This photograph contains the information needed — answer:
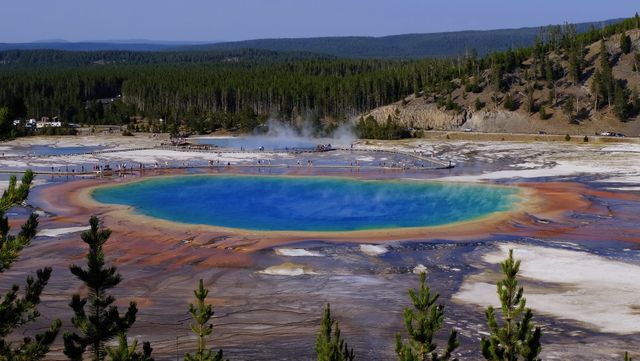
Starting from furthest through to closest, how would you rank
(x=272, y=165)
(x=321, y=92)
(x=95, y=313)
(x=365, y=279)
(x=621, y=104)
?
(x=321, y=92) < (x=621, y=104) < (x=272, y=165) < (x=365, y=279) < (x=95, y=313)

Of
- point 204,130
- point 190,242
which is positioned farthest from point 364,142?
point 190,242

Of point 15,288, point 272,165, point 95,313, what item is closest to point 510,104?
point 272,165

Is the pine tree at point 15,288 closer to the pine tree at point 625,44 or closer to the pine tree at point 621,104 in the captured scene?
the pine tree at point 621,104

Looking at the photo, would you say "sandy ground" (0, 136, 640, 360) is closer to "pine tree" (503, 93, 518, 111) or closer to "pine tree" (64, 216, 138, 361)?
"pine tree" (64, 216, 138, 361)

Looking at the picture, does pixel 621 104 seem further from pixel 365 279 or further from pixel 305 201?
pixel 365 279

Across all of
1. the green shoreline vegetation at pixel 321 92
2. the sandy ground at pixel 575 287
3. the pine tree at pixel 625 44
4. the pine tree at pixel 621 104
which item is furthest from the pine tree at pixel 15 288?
the pine tree at pixel 625 44

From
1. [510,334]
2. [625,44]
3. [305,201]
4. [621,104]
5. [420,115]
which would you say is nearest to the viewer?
[510,334]

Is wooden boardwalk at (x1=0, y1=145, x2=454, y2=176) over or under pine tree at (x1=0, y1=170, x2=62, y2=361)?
under

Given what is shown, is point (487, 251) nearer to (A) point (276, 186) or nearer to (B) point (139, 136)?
(A) point (276, 186)

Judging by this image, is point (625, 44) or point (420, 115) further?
point (420, 115)

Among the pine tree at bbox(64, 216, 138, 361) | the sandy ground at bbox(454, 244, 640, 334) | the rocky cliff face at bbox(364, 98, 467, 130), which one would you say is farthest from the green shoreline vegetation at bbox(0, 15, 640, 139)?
the pine tree at bbox(64, 216, 138, 361)
